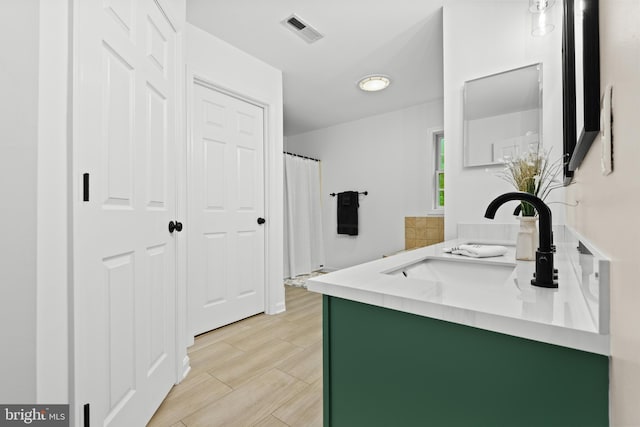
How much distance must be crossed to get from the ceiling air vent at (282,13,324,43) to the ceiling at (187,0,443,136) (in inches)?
1.5

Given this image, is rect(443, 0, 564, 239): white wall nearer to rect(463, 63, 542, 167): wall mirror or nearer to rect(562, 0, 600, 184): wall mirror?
rect(463, 63, 542, 167): wall mirror

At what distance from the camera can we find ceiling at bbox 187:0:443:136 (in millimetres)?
2073

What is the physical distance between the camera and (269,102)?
2.79 metres

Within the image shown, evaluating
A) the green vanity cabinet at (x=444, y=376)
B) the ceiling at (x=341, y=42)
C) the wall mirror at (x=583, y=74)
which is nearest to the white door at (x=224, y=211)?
the ceiling at (x=341, y=42)

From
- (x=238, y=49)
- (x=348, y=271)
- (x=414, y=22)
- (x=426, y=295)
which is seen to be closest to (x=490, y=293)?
(x=426, y=295)

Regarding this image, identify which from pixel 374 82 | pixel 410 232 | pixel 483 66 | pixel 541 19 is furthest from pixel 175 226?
pixel 410 232

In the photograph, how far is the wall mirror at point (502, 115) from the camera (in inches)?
70.1

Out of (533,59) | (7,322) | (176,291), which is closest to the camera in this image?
(7,322)

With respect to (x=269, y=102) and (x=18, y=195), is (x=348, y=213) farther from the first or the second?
(x=18, y=195)

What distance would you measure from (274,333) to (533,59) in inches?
101

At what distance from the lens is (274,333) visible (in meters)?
2.31

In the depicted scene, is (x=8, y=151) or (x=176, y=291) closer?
(x=8, y=151)

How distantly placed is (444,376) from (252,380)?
54.1 inches

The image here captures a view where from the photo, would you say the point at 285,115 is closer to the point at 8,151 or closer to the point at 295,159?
the point at 295,159
